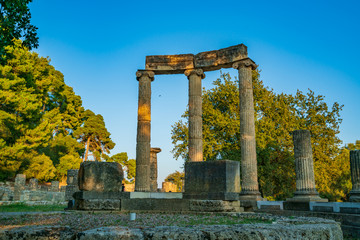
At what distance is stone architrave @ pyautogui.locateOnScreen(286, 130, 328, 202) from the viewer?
12406 mm

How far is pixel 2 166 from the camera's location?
891 inches

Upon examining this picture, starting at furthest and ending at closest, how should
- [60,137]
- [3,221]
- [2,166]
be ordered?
[60,137] → [2,166] → [3,221]

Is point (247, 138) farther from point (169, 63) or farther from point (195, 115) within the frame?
point (169, 63)

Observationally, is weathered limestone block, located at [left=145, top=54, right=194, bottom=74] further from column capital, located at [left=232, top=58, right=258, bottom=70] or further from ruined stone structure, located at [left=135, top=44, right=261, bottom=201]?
column capital, located at [left=232, top=58, right=258, bottom=70]

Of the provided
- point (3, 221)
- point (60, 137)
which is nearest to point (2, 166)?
point (60, 137)

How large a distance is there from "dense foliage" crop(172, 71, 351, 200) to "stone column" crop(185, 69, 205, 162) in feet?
20.8

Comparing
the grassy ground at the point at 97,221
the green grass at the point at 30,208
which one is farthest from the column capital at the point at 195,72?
the grassy ground at the point at 97,221

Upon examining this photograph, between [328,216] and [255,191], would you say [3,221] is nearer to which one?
[328,216]

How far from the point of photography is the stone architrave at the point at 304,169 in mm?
12406

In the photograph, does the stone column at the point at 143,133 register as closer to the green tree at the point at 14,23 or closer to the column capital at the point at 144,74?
the column capital at the point at 144,74

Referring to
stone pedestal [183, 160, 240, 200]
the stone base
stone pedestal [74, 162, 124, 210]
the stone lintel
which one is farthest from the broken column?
the stone base

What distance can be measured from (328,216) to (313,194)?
2.87m

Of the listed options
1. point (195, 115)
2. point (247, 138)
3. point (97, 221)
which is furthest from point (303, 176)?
point (97, 221)

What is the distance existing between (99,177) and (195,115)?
8.93m
